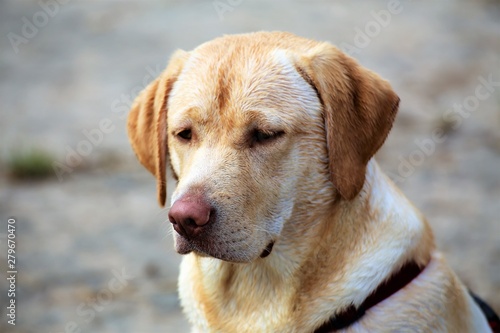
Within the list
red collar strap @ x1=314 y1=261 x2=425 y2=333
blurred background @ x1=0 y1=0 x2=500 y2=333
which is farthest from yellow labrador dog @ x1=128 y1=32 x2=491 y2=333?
blurred background @ x1=0 y1=0 x2=500 y2=333

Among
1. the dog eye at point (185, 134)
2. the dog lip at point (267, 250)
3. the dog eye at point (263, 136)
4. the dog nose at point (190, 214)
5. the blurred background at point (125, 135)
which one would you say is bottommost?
the blurred background at point (125, 135)

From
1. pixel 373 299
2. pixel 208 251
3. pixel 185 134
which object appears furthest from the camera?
pixel 185 134

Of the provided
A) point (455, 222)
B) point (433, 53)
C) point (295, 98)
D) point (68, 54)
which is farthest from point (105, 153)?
point (295, 98)

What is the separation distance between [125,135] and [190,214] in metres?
5.25

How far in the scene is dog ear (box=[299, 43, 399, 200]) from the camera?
2953mm

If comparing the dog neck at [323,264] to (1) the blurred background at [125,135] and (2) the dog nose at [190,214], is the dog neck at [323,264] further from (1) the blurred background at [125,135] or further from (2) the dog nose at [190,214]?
(1) the blurred background at [125,135]

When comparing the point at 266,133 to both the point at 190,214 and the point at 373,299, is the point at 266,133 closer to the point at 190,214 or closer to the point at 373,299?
the point at 190,214

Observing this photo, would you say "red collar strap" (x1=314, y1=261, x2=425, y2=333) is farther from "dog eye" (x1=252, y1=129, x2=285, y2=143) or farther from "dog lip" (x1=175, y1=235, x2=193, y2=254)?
"dog eye" (x1=252, y1=129, x2=285, y2=143)

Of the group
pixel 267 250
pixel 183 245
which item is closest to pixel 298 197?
pixel 267 250

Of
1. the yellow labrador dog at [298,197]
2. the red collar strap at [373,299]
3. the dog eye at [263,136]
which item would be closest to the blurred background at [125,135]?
the yellow labrador dog at [298,197]

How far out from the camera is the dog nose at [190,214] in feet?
8.84

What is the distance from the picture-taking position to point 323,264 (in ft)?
9.91

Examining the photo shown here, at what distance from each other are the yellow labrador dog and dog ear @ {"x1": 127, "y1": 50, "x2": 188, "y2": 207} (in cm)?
10

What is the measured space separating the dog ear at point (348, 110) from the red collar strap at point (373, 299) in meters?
0.39
